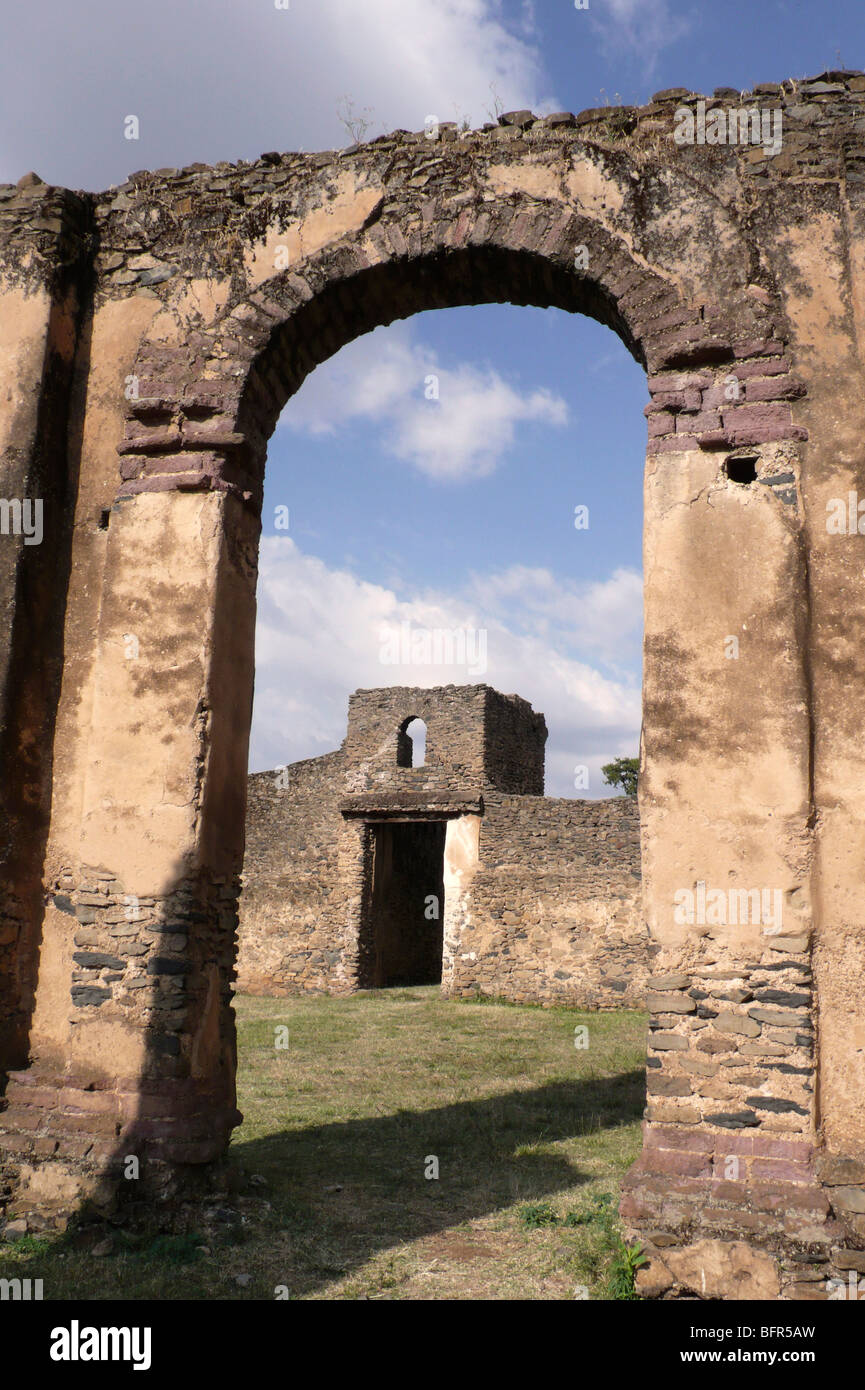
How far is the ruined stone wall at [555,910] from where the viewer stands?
14.4 meters

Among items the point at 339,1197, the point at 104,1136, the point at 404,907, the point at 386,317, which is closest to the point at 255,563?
the point at 386,317

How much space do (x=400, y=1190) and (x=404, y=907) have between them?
1365 centimetres

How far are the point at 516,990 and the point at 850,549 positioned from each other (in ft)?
37.8

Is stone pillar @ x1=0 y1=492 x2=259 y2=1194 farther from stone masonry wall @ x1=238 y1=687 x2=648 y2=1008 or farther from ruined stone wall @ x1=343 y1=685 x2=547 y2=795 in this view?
ruined stone wall @ x1=343 y1=685 x2=547 y2=795

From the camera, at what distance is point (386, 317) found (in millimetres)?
6301

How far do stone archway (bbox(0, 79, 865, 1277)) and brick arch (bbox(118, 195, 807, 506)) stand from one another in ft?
0.06

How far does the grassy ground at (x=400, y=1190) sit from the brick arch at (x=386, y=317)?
406 cm

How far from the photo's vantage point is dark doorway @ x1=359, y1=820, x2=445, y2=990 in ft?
55.3

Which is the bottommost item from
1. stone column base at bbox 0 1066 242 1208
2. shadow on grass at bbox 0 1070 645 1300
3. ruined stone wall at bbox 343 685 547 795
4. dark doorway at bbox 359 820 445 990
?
shadow on grass at bbox 0 1070 645 1300

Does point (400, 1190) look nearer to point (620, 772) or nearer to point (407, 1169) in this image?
point (407, 1169)

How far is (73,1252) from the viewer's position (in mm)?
4566

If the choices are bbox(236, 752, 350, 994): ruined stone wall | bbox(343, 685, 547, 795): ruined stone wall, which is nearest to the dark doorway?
bbox(236, 752, 350, 994): ruined stone wall

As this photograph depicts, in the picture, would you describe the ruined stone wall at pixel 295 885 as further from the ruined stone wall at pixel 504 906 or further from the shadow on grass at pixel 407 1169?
the shadow on grass at pixel 407 1169
